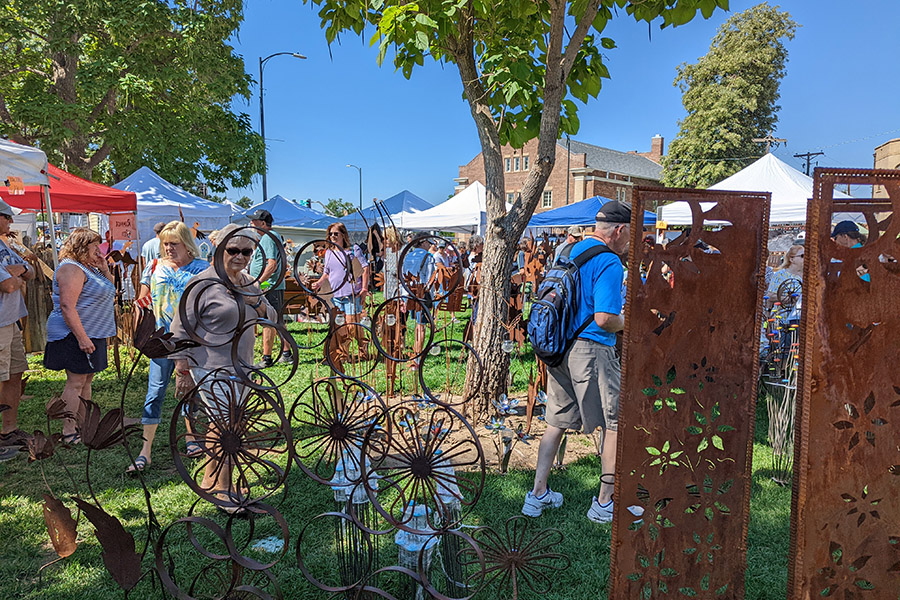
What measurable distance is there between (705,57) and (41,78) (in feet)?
99.0

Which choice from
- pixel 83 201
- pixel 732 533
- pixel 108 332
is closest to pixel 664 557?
pixel 732 533

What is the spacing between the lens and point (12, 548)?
2.61 metres

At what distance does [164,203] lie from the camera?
893 cm

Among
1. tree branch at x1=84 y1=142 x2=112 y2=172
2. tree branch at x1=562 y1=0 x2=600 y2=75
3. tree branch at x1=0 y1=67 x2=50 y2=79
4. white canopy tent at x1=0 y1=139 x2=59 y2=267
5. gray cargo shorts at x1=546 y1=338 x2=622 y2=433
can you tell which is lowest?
gray cargo shorts at x1=546 y1=338 x2=622 y2=433

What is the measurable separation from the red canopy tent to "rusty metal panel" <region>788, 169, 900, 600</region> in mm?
7581

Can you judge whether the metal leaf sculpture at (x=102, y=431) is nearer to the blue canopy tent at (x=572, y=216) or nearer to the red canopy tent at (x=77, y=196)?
the red canopy tent at (x=77, y=196)


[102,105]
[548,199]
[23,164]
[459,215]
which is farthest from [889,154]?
[548,199]

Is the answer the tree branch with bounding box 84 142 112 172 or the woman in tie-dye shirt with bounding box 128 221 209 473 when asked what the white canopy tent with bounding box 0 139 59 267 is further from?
the tree branch with bounding box 84 142 112 172

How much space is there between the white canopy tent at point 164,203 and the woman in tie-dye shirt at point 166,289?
607 centimetres

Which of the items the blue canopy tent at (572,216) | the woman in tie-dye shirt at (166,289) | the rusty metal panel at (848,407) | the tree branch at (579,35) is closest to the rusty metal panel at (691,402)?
the rusty metal panel at (848,407)

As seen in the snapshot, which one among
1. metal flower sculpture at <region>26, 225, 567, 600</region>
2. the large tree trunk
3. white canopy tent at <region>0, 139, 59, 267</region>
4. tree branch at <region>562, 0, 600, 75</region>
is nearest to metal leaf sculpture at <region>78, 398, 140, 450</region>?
metal flower sculpture at <region>26, 225, 567, 600</region>

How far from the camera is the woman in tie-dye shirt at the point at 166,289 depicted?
3.31 metres

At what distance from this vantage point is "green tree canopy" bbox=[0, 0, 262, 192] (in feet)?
33.8

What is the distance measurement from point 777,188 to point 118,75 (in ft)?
40.9
